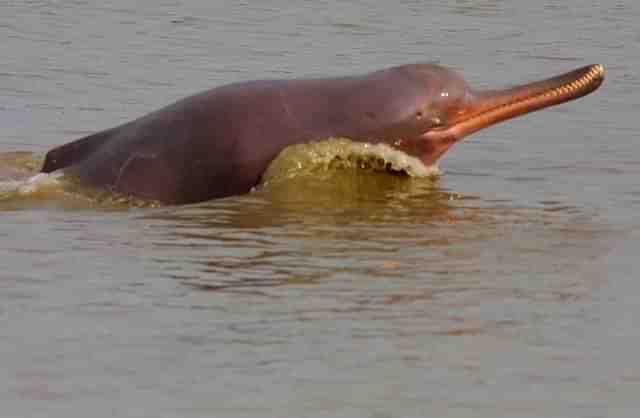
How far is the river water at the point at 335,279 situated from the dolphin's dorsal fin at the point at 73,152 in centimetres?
31

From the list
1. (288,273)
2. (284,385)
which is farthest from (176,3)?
(284,385)

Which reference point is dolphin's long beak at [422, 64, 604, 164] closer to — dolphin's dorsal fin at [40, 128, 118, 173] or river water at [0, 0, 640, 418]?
river water at [0, 0, 640, 418]

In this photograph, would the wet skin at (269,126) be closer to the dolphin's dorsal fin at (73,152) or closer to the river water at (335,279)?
the dolphin's dorsal fin at (73,152)

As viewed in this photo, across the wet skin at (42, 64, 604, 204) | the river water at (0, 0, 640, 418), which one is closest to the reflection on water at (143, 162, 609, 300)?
the river water at (0, 0, 640, 418)

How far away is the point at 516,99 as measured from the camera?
10.0m

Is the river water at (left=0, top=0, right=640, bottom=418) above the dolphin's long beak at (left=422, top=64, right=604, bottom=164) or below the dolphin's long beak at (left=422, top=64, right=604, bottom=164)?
below

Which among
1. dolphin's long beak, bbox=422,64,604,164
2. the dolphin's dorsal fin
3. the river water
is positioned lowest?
the river water

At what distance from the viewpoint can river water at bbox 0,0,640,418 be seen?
19.2 feet

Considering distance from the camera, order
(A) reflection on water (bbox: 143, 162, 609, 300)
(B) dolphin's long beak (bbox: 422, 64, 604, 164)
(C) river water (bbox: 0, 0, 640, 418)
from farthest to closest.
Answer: (B) dolphin's long beak (bbox: 422, 64, 604, 164) < (A) reflection on water (bbox: 143, 162, 609, 300) < (C) river water (bbox: 0, 0, 640, 418)

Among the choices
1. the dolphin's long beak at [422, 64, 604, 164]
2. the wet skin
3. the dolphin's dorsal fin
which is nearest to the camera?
the wet skin

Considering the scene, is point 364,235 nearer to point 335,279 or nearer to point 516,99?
A: point 335,279

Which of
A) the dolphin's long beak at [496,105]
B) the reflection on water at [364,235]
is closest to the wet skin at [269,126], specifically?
the dolphin's long beak at [496,105]

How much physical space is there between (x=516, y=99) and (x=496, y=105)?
0.39 ft

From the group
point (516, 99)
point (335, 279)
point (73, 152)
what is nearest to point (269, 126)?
point (73, 152)
